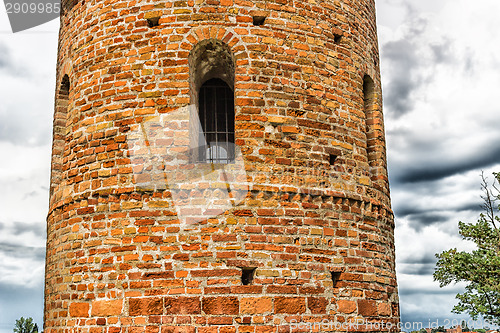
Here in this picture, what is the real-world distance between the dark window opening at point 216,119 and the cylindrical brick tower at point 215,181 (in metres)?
0.02

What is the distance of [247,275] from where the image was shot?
5449 millimetres

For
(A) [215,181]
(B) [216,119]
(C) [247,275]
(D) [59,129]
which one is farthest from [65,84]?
(C) [247,275]

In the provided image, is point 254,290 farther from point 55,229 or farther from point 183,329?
point 55,229

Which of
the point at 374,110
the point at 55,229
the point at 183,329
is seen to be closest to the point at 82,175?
the point at 55,229

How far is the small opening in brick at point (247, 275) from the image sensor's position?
5410 millimetres

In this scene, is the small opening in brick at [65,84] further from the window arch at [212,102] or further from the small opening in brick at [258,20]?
the small opening in brick at [258,20]

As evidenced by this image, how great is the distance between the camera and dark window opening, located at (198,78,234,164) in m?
6.58

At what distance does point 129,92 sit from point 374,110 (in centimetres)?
359

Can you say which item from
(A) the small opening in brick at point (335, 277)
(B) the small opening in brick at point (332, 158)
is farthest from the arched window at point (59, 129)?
(A) the small opening in brick at point (335, 277)

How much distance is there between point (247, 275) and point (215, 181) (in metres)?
1.08

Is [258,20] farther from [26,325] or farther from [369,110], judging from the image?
[26,325]

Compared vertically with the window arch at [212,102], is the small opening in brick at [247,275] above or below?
below

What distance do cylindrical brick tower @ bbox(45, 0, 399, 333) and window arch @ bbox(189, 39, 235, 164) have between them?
25 millimetres

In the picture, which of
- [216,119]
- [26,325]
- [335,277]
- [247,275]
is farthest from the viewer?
[26,325]
